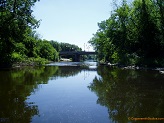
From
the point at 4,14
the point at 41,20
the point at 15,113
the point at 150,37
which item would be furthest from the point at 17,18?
the point at 15,113

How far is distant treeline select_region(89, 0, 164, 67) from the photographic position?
55406 millimetres

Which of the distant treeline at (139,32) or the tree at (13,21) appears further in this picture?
the distant treeline at (139,32)

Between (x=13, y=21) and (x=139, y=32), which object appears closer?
(x=13, y=21)

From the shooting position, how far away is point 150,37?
187 feet

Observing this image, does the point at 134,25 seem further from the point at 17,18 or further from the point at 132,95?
the point at 132,95

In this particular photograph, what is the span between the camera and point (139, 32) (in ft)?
196

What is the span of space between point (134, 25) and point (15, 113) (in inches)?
2137

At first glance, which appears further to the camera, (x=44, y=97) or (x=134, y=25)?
(x=134, y=25)

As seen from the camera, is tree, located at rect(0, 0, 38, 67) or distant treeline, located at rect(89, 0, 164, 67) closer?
tree, located at rect(0, 0, 38, 67)

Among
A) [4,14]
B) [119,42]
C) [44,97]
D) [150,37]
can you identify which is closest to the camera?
[44,97]

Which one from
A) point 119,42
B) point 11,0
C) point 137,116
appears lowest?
point 137,116

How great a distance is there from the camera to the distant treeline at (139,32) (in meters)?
55.4

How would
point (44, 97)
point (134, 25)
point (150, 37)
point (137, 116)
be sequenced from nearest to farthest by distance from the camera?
point (137, 116), point (44, 97), point (150, 37), point (134, 25)

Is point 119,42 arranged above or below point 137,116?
above
